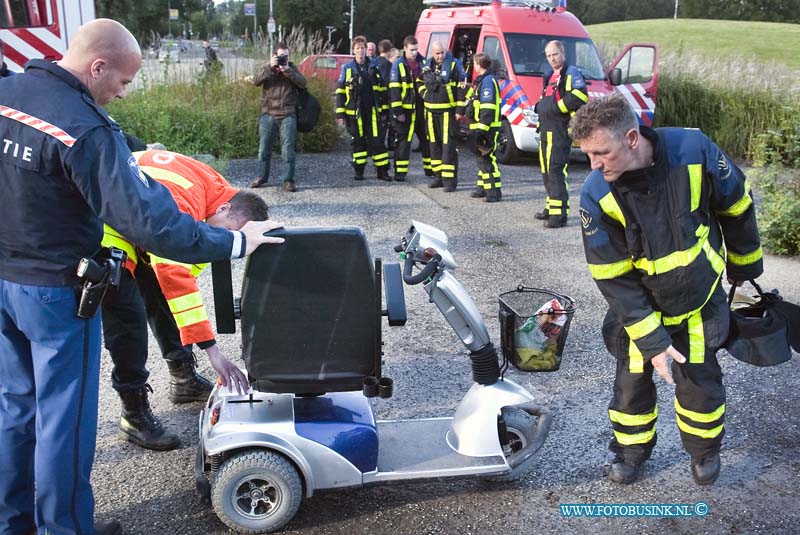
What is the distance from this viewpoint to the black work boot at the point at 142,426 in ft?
12.7

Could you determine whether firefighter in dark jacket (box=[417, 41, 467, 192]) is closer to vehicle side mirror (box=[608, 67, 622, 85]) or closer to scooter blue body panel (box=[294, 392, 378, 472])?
vehicle side mirror (box=[608, 67, 622, 85])

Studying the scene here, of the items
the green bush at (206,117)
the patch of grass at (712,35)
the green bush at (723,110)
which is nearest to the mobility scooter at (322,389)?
the green bush at (206,117)

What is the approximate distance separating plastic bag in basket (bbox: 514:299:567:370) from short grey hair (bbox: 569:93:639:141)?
1.08 meters

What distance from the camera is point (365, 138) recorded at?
36.9 feet

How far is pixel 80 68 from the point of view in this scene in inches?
108

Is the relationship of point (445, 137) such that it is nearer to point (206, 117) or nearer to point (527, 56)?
point (527, 56)

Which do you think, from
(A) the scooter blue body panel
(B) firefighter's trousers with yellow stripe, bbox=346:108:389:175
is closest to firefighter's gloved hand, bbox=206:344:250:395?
(A) the scooter blue body panel

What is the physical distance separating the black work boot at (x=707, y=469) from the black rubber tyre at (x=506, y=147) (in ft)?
30.1

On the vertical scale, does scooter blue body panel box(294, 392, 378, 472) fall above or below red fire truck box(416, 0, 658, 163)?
below

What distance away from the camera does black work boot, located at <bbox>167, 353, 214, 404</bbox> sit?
14.3 feet

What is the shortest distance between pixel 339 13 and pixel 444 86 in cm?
3730

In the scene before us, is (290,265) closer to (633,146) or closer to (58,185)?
(58,185)

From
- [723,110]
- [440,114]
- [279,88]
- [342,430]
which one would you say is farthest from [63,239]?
[723,110]

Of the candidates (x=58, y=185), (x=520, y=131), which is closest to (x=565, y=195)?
(x=520, y=131)
